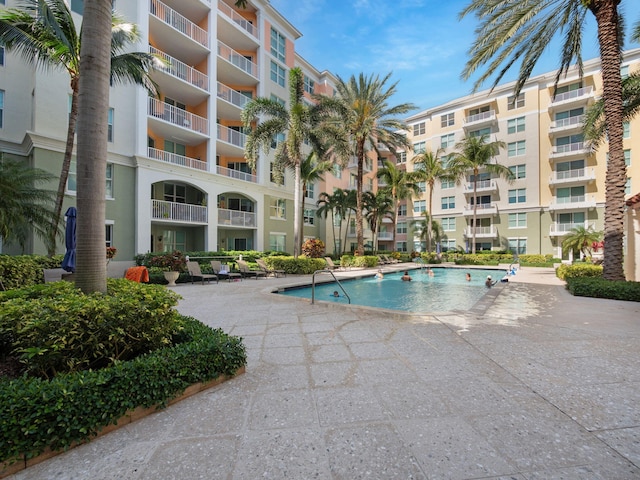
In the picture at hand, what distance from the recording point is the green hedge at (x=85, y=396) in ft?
7.35

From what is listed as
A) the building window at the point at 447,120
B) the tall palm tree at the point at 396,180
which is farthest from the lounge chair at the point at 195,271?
the building window at the point at 447,120

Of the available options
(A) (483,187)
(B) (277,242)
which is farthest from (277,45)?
(A) (483,187)

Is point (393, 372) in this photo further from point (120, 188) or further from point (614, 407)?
point (120, 188)

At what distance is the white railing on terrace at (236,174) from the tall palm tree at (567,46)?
16589mm

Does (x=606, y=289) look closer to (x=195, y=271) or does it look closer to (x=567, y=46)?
(x=567, y=46)

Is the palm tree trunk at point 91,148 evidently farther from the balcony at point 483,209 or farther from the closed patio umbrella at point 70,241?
the balcony at point 483,209

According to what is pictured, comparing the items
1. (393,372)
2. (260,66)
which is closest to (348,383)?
(393,372)

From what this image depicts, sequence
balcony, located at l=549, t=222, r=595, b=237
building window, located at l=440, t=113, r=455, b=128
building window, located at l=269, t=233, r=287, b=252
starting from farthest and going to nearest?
building window, located at l=440, t=113, r=455, b=128
balcony, located at l=549, t=222, r=595, b=237
building window, located at l=269, t=233, r=287, b=252

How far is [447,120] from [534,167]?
497 inches

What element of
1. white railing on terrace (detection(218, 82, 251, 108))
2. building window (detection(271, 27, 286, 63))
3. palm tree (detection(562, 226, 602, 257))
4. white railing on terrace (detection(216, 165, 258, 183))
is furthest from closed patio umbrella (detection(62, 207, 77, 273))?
palm tree (detection(562, 226, 602, 257))

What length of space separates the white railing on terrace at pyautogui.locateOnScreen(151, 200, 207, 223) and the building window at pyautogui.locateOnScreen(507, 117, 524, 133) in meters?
36.0

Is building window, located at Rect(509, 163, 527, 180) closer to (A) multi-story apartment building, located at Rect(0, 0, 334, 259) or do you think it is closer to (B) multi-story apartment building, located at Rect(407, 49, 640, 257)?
(B) multi-story apartment building, located at Rect(407, 49, 640, 257)

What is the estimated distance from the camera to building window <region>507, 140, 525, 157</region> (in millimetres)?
35225

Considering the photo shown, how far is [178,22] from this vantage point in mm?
19547
